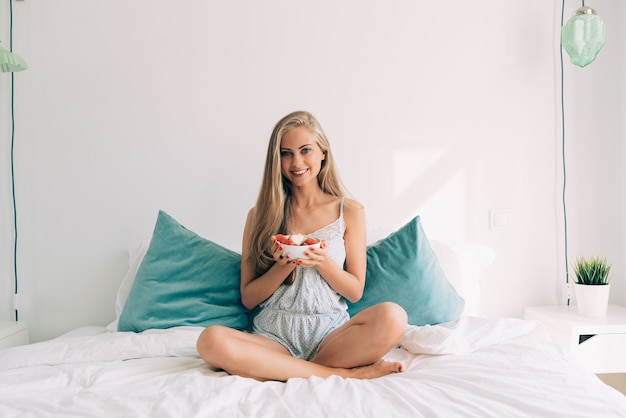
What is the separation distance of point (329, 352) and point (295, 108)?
42.0 inches

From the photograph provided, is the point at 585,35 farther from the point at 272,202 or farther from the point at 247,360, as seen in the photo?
the point at 247,360

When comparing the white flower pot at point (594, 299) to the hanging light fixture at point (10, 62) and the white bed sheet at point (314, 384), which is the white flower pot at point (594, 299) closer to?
the white bed sheet at point (314, 384)

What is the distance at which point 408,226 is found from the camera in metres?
1.81

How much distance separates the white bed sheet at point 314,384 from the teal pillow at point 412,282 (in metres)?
0.16

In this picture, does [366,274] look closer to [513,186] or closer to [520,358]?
[520,358]

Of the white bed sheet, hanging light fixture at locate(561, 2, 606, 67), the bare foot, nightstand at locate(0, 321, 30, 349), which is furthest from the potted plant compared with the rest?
nightstand at locate(0, 321, 30, 349)

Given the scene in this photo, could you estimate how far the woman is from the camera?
1332 mm

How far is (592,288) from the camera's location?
2.01 m

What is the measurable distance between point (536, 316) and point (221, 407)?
1.51 metres

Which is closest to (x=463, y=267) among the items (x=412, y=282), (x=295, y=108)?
(x=412, y=282)

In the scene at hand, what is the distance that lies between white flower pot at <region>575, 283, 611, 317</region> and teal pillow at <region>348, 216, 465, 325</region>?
58cm

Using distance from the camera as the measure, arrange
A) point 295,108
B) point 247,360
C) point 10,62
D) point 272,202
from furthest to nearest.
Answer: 1. point 295,108
2. point 10,62
3. point 272,202
4. point 247,360

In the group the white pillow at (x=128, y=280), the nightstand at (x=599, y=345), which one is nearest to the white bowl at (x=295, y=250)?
the white pillow at (x=128, y=280)

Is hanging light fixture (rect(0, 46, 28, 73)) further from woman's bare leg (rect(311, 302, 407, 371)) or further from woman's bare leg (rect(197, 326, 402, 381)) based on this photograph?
woman's bare leg (rect(311, 302, 407, 371))
